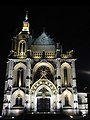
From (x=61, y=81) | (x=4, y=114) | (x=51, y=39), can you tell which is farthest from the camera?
(x=51, y=39)

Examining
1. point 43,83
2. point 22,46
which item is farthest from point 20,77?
point 22,46

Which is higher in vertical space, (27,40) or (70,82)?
(27,40)

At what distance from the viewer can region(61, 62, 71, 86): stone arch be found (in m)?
43.8

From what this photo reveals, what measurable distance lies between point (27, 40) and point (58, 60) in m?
9.31

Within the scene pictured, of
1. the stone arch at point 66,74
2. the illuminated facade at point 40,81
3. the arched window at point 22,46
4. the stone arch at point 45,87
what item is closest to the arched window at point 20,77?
the illuminated facade at point 40,81

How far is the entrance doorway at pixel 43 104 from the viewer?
41.2 metres

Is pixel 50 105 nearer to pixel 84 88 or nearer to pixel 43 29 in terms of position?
pixel 84 88

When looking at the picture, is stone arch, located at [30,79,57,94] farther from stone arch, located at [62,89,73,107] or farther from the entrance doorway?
the entrance doorway

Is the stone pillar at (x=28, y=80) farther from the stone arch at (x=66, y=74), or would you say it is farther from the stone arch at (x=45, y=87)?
the stone arch at (x=66, y=74)

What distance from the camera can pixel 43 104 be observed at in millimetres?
41719

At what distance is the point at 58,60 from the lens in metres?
44.8

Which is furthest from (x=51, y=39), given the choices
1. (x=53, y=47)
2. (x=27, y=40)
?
(x=27, y=40)

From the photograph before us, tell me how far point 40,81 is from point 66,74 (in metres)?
6.42

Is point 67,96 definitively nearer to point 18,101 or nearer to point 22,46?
point 18,101
